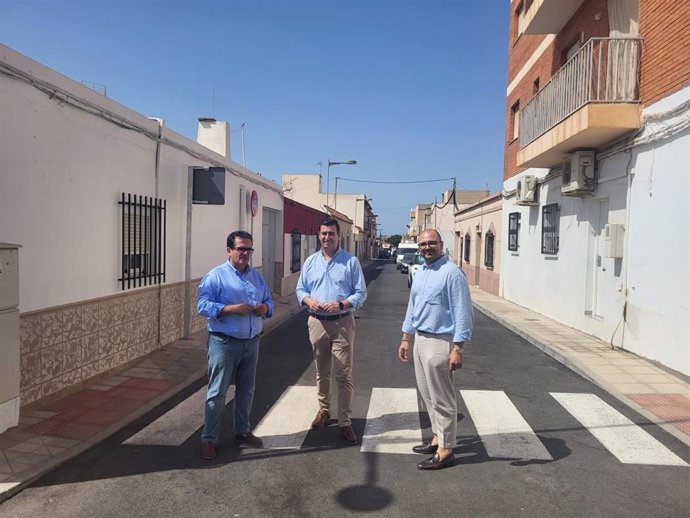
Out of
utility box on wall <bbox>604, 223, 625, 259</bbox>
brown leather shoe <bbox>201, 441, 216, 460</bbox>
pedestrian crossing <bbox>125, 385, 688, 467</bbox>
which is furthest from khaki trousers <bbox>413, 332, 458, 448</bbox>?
utility box on wall <bbox>604, 223, 625, 259</bbox>

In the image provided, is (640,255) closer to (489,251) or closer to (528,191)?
(528,191)

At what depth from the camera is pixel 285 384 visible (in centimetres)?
635

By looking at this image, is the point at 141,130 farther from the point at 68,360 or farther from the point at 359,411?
the point at 359,411

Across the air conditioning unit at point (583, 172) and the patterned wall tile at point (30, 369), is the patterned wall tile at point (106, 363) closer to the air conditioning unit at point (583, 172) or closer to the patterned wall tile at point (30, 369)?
the patterned wall tile at point (30, 369)

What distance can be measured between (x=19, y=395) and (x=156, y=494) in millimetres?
2002

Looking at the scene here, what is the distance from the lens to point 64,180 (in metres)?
5.45

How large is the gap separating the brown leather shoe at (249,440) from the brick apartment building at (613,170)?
18.7 feet

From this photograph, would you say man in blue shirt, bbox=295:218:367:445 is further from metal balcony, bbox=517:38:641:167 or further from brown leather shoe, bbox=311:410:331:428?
metal balcony, bbox=517:38:641:167

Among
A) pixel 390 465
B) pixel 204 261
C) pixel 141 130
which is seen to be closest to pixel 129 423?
pixel 390 465

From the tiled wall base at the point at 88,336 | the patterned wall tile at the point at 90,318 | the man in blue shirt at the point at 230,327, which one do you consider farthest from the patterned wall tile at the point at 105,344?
the man in blue shirt at the point at 230,327

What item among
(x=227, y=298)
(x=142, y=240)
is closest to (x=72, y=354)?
(x=142, y=240)

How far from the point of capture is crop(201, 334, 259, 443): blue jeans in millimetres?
4027

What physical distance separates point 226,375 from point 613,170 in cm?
798

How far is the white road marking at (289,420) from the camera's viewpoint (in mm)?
4418
